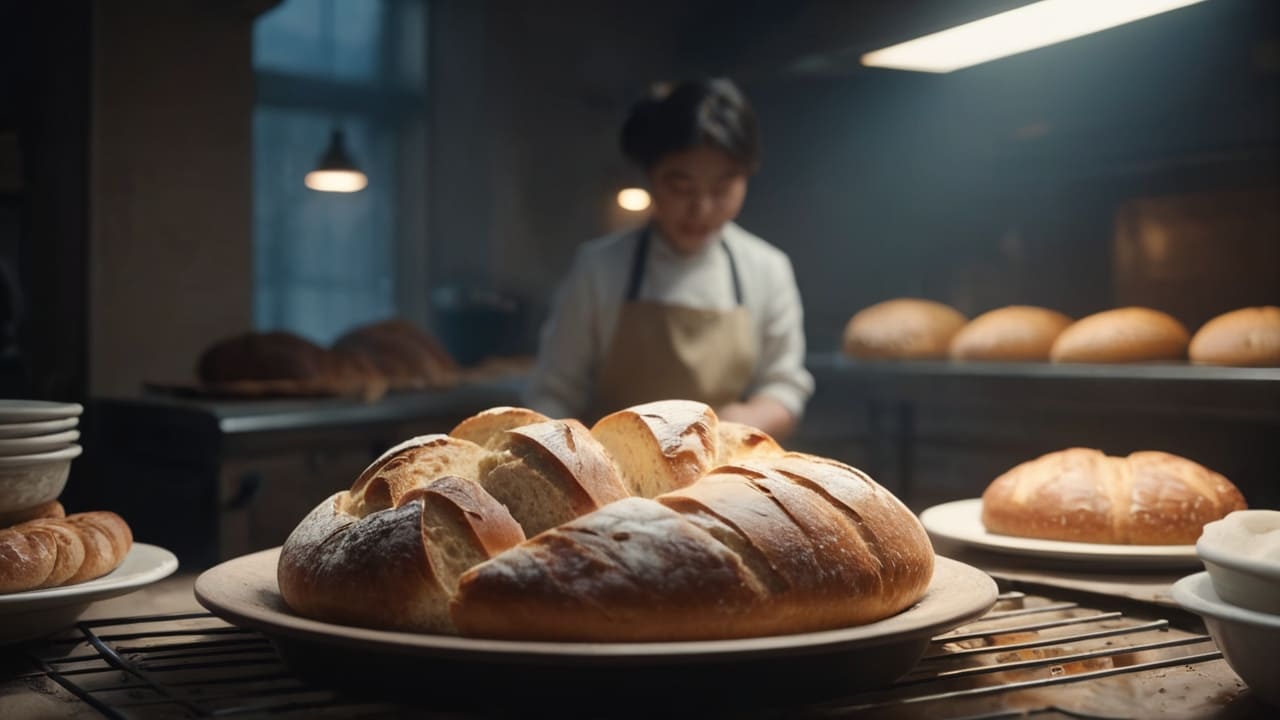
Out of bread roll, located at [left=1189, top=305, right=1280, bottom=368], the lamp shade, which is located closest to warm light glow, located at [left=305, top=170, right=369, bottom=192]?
the lamp shade

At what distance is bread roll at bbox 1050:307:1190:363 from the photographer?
279cm

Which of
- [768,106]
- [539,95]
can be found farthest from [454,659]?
[539,95]

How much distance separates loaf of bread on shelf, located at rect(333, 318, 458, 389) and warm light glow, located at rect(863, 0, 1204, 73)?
2.04m

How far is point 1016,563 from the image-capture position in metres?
1.44

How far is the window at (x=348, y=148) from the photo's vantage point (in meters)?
4.89

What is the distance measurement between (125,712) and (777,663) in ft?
1.55

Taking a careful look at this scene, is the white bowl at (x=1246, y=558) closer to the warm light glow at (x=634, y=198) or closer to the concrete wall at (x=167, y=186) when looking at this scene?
the concrete wall at (x=167, y=186)

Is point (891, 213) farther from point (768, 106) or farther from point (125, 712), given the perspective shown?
point (125, 712)

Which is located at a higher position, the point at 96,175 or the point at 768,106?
the point at 768,106

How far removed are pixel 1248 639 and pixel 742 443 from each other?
1.54ft

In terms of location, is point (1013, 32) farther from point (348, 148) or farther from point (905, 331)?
point (348, 148)

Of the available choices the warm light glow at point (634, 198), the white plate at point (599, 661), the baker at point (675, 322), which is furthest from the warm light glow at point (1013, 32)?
the warm light glow at point (634, 198)

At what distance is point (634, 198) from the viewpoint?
520cm

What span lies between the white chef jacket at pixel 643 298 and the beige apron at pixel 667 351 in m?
0.03
